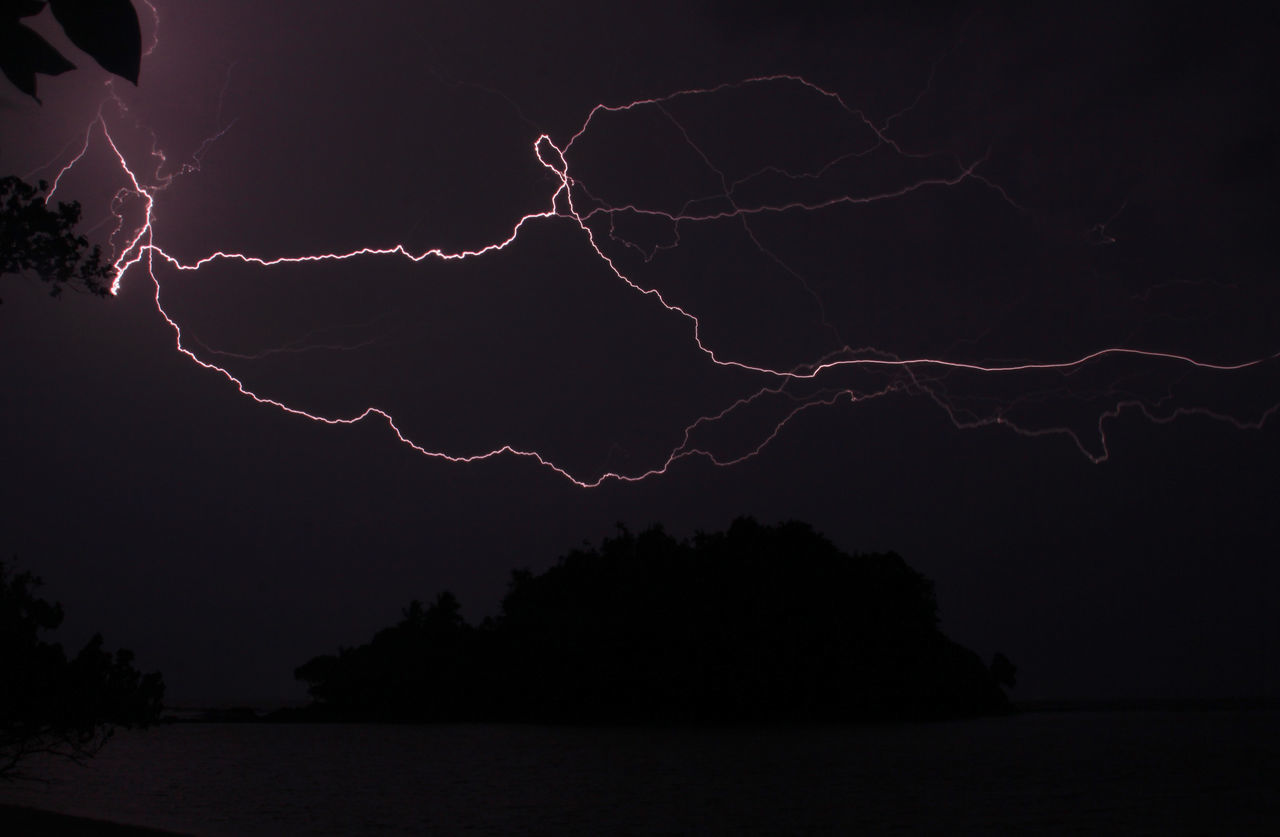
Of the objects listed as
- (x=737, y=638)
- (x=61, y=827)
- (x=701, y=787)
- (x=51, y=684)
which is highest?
(x=737, y=638)

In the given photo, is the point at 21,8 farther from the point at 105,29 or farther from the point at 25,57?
the point at 105,29

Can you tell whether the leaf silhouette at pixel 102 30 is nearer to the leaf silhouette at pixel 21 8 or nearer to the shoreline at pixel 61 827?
the leaf silhouette at pixel 21 8

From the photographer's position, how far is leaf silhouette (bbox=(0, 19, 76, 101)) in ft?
4.17

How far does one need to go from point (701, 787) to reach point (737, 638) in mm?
30158

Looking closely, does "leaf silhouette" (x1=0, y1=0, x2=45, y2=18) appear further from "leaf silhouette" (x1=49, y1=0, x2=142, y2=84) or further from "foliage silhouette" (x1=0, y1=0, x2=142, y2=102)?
"leaf silhouette" (x1=49, y1=0, x2=142, y2=84)

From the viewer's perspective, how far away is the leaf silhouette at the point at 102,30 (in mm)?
1148

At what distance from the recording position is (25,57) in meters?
1.29

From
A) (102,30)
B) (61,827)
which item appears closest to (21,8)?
(102,30)

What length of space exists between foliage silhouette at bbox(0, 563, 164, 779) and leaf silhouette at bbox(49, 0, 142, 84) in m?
11.0

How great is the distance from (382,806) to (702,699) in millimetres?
34855

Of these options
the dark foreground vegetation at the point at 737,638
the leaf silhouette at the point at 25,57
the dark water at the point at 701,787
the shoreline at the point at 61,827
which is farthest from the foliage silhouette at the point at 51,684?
the dark foreground vegetation at the point at 737,638

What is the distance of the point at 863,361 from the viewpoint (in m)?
33.4

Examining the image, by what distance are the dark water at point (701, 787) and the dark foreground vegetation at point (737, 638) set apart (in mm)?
11615

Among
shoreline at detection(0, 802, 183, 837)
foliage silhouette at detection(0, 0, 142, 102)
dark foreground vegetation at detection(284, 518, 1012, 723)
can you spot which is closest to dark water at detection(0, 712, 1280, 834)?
shoreline at detection(0, 802, 183, 837)
